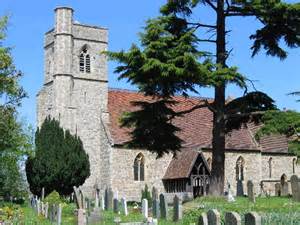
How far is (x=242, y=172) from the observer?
4453 cm

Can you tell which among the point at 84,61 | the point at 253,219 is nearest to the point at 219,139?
the point at 253,219

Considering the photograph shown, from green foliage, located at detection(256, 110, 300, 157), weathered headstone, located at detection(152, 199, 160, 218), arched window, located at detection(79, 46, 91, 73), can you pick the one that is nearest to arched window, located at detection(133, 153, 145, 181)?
arched window, located at detection(79, 46, 91, 73)

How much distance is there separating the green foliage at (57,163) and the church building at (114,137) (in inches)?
106

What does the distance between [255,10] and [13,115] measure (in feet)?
42.5

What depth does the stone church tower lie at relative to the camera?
137 feet

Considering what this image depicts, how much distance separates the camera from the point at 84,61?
144 ft

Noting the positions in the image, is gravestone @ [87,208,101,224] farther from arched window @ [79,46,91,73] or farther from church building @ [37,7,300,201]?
arched window @ [79,46,91,73]

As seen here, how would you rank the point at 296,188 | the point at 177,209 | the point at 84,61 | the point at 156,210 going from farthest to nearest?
the point at 84,61, the point at 296,188, the point at 156,210, the point at 177,209

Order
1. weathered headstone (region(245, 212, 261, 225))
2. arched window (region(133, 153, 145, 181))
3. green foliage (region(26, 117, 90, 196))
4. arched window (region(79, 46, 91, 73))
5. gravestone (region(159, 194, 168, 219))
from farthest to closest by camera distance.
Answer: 1. arched window (region(79, 46, 91, 73))
2. arched window (region(133, 153, 145, 181))
3. green foliage (region(26, 117, 90, 196))
4. gravestone (region(159, 194, 168, 219))
5. weathered headstone (region(245, 212, 261, 225))

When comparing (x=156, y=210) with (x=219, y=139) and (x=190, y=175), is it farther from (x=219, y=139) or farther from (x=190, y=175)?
(x=190, y=175)

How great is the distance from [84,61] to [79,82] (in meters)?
1.81

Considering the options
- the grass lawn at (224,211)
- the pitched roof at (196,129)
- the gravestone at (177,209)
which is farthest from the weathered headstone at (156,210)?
the pitched roof at (196,129)

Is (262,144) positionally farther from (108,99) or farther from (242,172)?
(108,99)

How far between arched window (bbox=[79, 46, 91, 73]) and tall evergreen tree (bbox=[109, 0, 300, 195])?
21.5 metres
